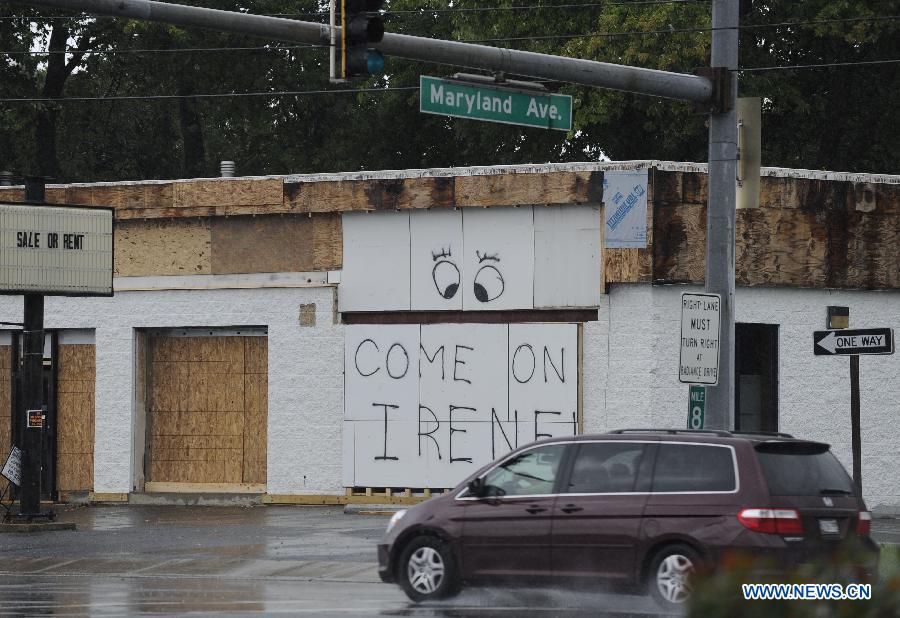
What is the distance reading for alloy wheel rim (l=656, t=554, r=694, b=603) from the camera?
12.0 m

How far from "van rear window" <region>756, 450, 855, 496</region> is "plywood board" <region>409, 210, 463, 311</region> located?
11696mm

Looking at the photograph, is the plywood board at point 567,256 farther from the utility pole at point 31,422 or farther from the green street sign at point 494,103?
the green street sign at point 494,103

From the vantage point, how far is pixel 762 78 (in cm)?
3138

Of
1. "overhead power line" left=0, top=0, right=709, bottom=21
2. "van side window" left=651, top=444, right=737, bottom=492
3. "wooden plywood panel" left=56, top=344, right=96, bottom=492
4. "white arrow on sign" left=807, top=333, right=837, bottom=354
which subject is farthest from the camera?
"overhead power line" left=0, top=0, right=709, bottom=21

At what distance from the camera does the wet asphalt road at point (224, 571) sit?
13.0 meters

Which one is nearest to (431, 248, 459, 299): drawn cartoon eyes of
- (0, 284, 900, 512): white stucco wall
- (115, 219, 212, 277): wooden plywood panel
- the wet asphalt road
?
(0, 284, 900, 512): white stucco wall

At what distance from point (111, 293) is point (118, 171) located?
22.2m

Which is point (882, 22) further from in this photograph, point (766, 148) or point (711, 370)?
point (711, 370)

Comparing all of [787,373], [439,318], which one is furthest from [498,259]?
[787,373]

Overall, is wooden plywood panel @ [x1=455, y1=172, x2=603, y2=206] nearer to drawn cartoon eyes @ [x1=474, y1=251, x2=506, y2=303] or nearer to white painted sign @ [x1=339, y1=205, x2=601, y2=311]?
white painted sign @ [x1=339, y1=205, x2=601, y2=311]

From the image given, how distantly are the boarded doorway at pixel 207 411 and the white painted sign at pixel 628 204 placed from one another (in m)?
6.46

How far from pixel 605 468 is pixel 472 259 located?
1106cm

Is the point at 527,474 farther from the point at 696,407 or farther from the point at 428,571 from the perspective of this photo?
the point at 696,407

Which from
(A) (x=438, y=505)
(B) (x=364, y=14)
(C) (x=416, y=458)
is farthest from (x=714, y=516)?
(C) (x=416, y=458)
